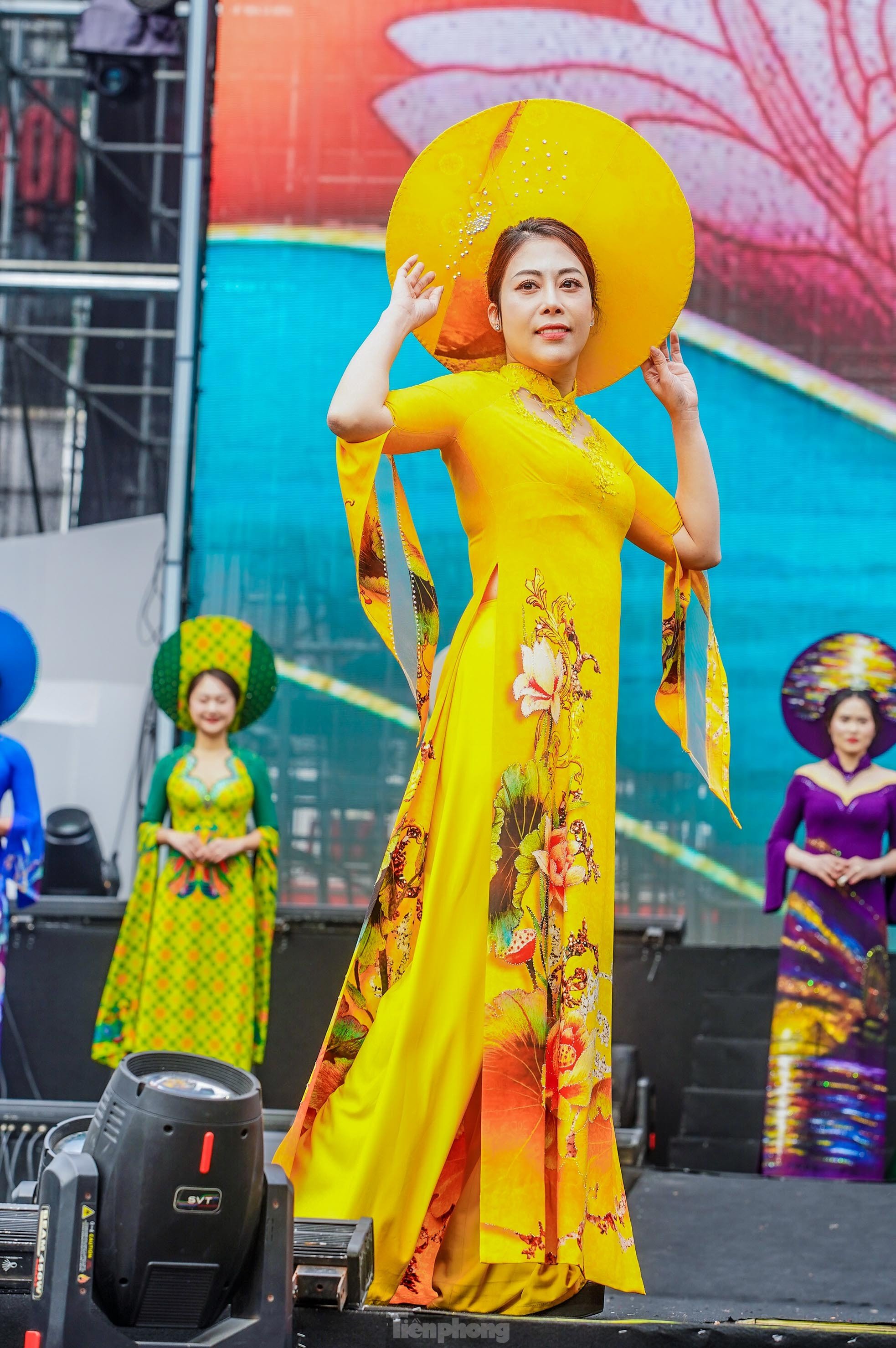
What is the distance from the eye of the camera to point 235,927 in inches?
185

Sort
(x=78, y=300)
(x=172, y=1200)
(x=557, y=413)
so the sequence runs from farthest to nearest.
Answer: (x=78, y=300), (x=557, y=413), (x=172, y=1200)

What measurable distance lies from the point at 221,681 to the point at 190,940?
0.76m

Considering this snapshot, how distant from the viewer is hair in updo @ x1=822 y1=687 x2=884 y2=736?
15.0 ft

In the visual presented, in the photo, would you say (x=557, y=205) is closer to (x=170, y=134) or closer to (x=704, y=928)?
(x=704, y=928)

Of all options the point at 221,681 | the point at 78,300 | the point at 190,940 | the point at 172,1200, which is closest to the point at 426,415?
the point at 172,1200

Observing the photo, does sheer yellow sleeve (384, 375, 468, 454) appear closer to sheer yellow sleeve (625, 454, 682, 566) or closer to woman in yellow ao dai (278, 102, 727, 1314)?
woman in yellow ao dai (278, 102, 727, 1314)

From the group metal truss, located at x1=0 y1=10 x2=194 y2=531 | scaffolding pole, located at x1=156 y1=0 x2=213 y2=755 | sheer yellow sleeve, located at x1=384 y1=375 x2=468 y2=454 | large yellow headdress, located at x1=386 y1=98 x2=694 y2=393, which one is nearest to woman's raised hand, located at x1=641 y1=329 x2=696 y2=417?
large yellow headdress, located at x1=386 y1=98 x2=694 y2=393

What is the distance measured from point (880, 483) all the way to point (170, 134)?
495cm

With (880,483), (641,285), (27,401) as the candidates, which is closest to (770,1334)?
(641,285)

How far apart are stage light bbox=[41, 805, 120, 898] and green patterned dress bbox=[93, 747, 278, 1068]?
2337mm

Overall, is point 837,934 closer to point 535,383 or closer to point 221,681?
point 221,681

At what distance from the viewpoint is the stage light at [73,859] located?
7008mm

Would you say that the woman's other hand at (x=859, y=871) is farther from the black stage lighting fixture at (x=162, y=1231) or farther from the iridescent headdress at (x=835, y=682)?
the black stage lighting fixture at (x=162, y=1231)

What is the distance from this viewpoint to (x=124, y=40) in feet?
22.0
